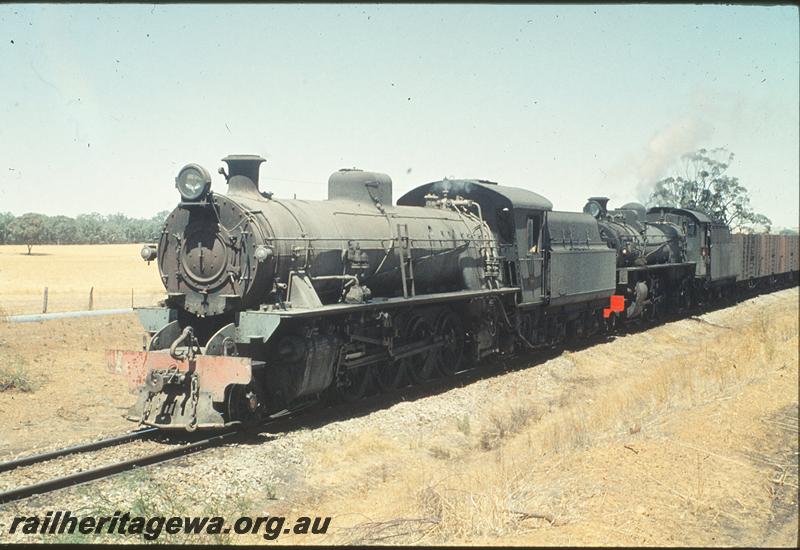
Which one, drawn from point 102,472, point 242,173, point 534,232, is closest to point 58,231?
point 534,232

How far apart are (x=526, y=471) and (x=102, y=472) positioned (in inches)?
195

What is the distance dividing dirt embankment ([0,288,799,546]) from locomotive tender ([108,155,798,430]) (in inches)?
37.6

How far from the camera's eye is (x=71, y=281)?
41.6 metres

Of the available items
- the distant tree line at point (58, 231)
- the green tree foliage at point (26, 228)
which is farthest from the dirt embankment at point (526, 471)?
the green tree foliage at point (26, 228)

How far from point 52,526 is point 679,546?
5.70 meters

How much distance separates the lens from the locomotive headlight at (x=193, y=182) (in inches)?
424

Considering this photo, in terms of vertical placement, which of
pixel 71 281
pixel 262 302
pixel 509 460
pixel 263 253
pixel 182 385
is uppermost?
pixel 263 253

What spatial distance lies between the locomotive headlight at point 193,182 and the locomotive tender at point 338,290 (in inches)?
0.8

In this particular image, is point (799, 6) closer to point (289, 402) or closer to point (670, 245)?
point (289, 402)

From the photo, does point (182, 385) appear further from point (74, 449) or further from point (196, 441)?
point (74, 449)

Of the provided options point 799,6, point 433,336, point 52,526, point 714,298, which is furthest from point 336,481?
point 714,298

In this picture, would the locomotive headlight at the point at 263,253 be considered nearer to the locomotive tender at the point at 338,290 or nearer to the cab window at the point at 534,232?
the locomotive tender at the point at 338,290

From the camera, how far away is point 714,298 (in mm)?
31469

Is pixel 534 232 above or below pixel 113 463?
above
